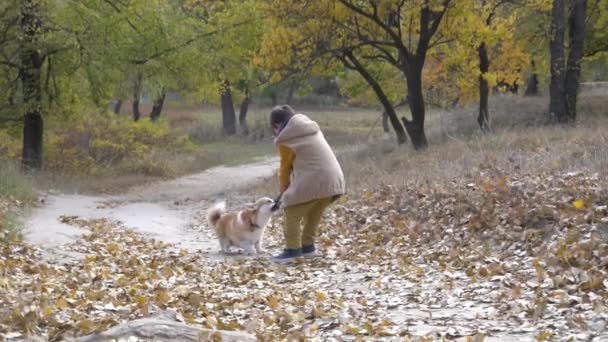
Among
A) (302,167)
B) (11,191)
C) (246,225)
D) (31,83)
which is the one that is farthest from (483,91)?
(302,167)

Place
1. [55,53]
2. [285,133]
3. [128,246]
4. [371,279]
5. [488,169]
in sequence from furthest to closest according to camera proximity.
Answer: [55,53] → [488,169] → [128,246] → [285,133] → [371,279]

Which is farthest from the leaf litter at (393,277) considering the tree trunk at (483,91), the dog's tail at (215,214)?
the tree trunk at (483,91)

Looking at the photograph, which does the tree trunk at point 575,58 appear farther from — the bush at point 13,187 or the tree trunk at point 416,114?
the bush at point 13,187

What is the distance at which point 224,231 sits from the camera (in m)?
12.5

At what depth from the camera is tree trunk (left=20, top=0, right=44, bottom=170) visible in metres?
23.6

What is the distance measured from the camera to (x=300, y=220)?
11.6 meters

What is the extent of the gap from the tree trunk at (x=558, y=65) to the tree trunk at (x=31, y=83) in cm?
1453

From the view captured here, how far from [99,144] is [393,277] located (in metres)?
23.0

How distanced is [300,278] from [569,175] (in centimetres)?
463

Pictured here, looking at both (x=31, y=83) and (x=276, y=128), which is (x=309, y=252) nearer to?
(x=276, y=128)

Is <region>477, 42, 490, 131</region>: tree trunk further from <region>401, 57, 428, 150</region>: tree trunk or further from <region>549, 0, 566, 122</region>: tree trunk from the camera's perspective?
<region>549, 0, 566, 122</region>: tree trunk

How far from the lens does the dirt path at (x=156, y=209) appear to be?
13691 millimetres

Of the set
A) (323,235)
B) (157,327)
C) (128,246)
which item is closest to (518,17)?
(323,235)

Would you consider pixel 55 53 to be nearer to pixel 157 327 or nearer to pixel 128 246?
pixel 128 246
